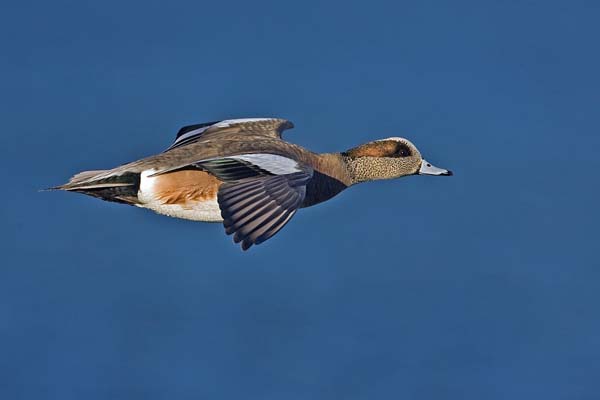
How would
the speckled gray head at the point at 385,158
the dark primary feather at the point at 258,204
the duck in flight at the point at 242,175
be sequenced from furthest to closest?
1. the speckled gray head at the point at 385,158
2. the duck in flight at the point at 242,175
3. the dark primary feather at the point at 258,204

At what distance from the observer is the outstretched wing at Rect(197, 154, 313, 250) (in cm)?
636

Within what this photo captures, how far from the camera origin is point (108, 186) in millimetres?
7234

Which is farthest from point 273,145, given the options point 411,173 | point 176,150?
point 411,173

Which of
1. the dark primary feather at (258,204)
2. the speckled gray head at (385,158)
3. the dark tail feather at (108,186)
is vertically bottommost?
the dark primary feather at (258,204)

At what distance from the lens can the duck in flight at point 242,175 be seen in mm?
6516

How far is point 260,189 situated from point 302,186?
27 centimetres

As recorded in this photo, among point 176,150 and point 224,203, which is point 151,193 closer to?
point 176,150

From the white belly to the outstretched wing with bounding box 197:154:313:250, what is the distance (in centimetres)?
28

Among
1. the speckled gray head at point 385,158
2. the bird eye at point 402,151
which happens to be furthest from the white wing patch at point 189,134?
the bird eye at point 402,151

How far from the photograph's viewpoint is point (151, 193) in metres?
7.25

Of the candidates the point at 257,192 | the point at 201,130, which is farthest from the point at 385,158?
the point at 257,192

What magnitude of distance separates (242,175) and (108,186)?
805mm

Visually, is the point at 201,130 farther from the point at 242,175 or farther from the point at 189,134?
the point at 242,175

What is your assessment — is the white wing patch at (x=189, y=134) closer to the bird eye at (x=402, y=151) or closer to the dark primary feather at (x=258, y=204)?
the bird eye at (x=402, y=151)
